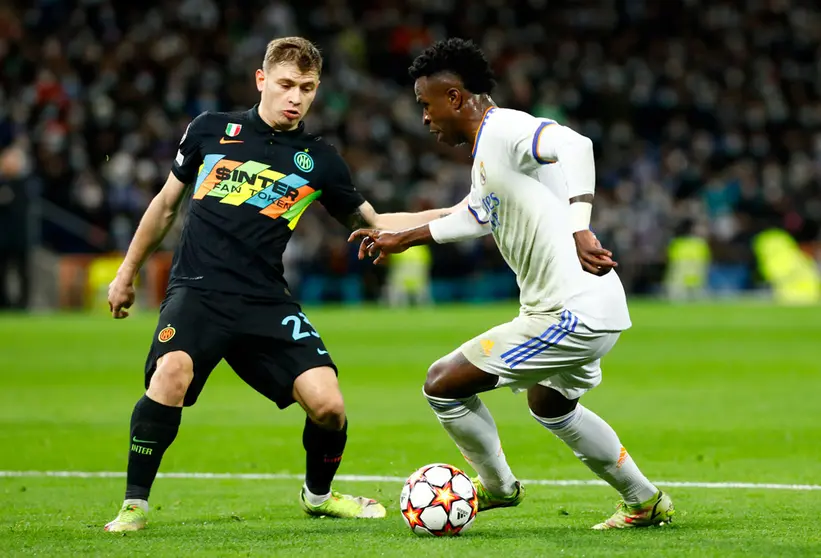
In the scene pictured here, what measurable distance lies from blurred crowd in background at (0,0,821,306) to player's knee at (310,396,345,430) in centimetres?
1759

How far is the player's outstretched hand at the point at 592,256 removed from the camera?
5020 mm

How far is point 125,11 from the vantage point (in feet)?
94.4

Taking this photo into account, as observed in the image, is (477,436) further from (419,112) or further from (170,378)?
(419,112)

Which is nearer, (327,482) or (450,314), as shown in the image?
(327,482)

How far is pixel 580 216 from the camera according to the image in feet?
16.7

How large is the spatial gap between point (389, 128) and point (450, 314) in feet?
22.9

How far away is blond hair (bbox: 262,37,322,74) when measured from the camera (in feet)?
19.8

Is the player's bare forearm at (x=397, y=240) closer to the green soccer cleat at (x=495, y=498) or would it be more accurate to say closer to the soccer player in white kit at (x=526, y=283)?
the soccer player in white kit at (x=526, y=283)

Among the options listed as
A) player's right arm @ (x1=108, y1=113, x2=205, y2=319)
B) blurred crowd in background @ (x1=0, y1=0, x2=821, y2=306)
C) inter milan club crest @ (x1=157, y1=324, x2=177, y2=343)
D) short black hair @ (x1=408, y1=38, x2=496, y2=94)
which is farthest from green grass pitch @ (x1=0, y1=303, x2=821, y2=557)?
blurred crowd in background @ (x1=0, y1=0, x2=821, y2=306)

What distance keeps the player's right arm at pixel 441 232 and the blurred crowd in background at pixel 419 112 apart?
58.5 feet

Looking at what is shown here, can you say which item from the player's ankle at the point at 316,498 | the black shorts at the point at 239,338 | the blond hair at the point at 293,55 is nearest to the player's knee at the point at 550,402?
the black shorts at the point at 239,338

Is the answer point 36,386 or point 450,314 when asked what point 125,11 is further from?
point 36,386

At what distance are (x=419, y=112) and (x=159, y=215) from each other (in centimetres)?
2329

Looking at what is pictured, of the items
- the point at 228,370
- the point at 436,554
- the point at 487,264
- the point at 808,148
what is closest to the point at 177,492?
the point at 436,554
